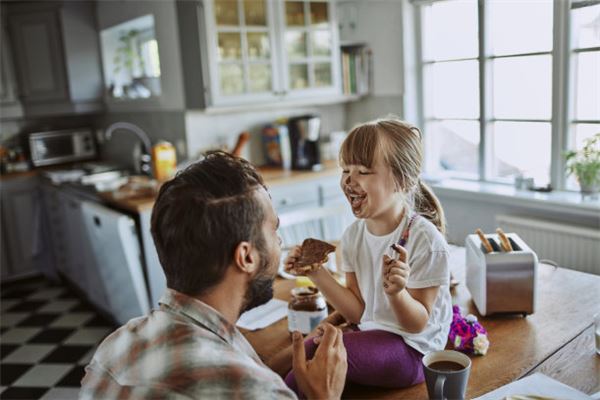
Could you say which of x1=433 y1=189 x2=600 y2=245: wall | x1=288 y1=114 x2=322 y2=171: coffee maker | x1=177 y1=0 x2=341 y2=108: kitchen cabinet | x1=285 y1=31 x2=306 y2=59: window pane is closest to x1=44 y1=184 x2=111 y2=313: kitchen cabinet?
x1=177 y1=0 x2=341 y2=108: kitchen cabinet

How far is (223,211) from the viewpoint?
0.87m

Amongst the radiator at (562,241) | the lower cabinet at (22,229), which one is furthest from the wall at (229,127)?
the radiator at (562,241)

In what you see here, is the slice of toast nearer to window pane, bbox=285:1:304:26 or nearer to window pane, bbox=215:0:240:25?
window pane, bbox=215:0:240:25

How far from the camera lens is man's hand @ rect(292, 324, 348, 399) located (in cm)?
93

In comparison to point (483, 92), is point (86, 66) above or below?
above

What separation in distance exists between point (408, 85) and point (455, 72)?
1.12ft

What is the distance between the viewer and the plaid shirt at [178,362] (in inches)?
30.6

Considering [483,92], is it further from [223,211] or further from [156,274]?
[223,211]

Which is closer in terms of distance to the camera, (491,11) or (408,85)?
(491,11)

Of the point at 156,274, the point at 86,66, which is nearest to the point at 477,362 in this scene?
the point at 156,274

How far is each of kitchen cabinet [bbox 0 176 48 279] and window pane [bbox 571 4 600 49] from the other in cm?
376

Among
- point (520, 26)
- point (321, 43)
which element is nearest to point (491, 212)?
point (520, 26)

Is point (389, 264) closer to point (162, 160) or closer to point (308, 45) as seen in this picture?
point (162, 160)

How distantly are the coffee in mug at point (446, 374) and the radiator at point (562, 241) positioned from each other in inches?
69.6
